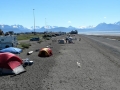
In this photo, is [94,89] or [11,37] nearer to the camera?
[94,89]

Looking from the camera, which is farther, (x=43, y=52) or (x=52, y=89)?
(x=43, y=52)

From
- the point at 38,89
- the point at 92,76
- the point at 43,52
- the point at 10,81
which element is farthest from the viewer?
the point at 43,52

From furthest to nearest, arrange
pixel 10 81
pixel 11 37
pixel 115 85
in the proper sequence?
pixel 11 37
pixel 10 81
pixel 115 85

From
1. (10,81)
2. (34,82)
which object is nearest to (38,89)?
(34,82)

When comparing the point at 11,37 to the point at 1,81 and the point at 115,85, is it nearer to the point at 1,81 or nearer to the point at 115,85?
the point at 1,81

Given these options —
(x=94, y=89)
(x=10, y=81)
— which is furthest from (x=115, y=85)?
(x=10, y=81)

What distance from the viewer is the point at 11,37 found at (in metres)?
38.4

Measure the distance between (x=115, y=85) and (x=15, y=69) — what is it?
766 centimetres

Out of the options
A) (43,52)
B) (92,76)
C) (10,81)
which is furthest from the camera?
(43,52)

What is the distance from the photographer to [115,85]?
1409 cm

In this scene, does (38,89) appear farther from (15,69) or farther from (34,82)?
(15,69)

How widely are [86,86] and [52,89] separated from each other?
2.10 m

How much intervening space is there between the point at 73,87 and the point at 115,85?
2615 millimetres

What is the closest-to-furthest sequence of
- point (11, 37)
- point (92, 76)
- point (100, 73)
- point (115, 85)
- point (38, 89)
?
1. point (38, 89)
2. point (115, 85)
3. point (92, 76)
4. point (100, 73)
5. point (11, 37)
